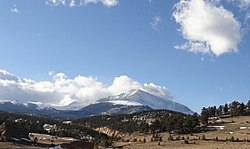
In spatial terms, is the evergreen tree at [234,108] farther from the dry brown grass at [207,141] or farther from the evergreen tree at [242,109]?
the dry brown grass at [207,141]

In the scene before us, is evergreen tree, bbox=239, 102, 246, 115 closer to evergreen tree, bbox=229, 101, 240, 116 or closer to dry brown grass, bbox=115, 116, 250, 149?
evergreen tree, bbox=229, 101, 240, 116

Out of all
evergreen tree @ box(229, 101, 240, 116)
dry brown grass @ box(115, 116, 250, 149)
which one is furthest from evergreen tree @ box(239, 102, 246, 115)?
dry brown grass @ box(115, 116, 250, 149)

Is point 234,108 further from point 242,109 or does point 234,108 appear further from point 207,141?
point 207,141

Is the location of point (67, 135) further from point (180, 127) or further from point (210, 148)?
point (210, 148)

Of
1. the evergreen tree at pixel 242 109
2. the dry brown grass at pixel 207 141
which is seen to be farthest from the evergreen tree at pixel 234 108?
the dry brown grass at pixel 207 141

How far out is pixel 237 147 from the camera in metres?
89.4

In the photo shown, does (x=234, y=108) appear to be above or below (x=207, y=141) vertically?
above

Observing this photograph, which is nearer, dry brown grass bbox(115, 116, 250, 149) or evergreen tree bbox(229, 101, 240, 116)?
dry brown grass bbox(115, 116, 250, 149)

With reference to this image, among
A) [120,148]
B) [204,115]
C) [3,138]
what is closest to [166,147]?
[120,148]

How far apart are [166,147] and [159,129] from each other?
213ft

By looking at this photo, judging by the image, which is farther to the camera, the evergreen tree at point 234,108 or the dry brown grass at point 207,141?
the evergreen tree at point 234,108

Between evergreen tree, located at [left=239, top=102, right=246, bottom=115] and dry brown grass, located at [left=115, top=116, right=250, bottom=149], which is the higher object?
evergreen tree, located at [left=239, top=102, right=246, bottom=115]

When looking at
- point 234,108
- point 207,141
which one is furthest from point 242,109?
point 207,141

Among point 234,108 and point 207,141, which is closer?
point 207,141
